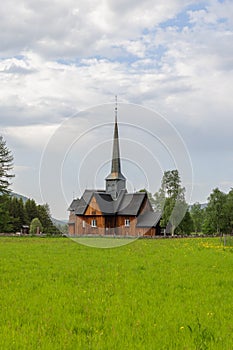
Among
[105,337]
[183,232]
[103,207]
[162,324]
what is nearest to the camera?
[105,337]

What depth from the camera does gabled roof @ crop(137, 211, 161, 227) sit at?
5913 cm

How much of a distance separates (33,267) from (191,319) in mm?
9600

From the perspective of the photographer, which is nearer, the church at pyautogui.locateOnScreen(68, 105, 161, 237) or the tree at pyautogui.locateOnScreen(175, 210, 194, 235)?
the church at pyautogui.locateOnScreen(68, 105, 161, 237)

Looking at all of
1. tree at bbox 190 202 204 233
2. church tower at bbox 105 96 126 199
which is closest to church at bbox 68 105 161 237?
church tower at bbox 105 96 126 199

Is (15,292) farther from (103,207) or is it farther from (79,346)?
(103,207)

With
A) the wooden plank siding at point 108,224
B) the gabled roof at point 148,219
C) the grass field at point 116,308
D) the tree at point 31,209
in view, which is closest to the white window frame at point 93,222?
the wooden plank siding at point 108,224

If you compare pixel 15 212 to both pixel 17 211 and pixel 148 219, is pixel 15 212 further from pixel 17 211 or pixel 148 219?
pixel 148 219

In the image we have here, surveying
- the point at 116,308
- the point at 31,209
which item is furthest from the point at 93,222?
the point at 116,308

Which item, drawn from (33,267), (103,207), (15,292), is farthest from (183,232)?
(15,292)

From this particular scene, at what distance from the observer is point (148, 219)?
6131 cm

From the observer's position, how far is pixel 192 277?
554 inches

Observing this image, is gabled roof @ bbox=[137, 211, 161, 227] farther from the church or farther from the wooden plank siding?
the wooden plank siding

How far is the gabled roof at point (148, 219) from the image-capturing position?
2328 inches

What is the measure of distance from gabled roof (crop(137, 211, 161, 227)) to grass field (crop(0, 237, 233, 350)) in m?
43.1
